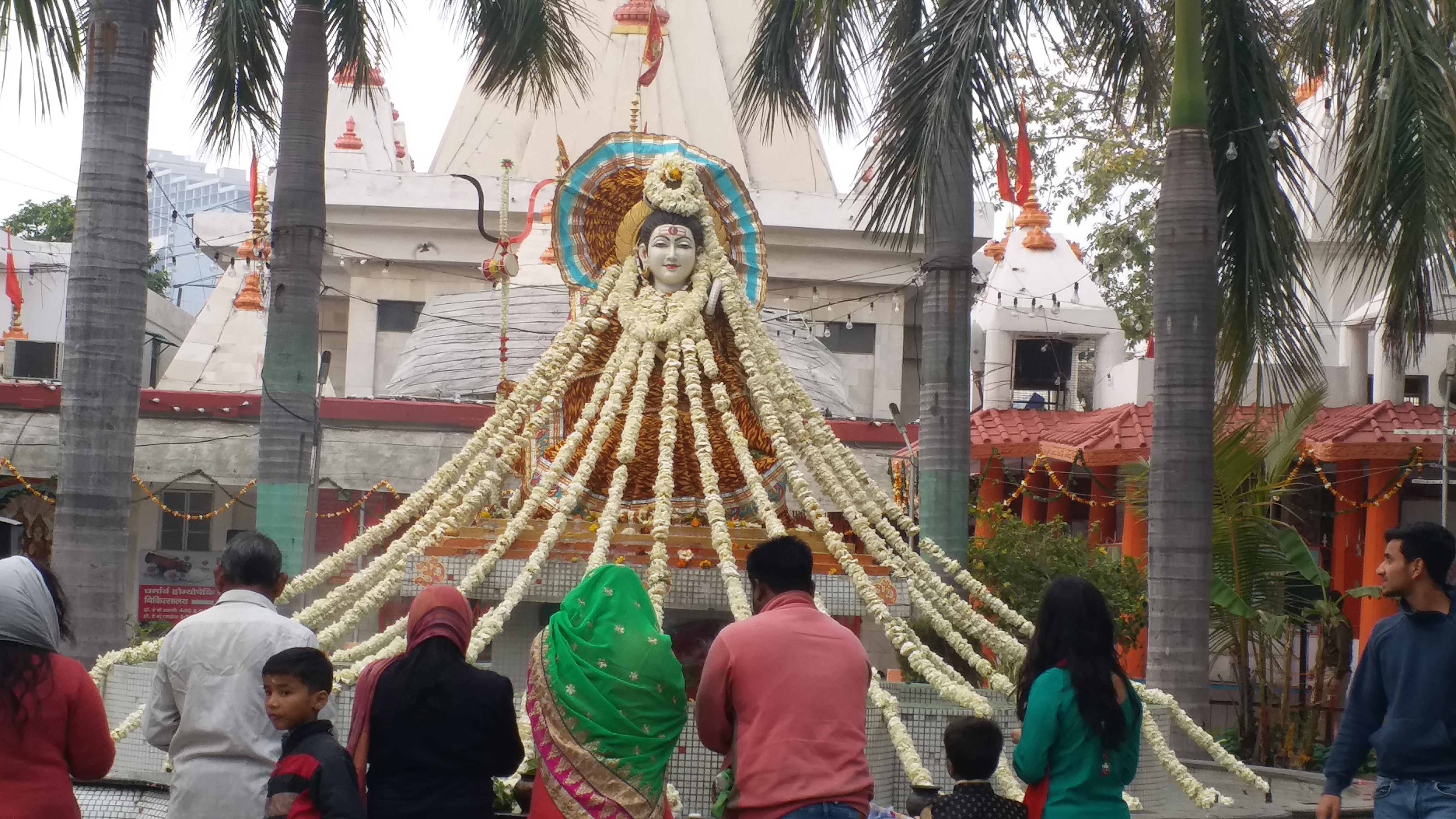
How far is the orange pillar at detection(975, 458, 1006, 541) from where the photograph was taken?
1947cm

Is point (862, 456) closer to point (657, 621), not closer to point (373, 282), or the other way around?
point (373, 282)

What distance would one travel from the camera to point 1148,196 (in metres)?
24.7

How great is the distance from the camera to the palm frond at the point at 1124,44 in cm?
1083

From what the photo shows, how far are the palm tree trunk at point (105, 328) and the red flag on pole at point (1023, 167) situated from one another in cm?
866

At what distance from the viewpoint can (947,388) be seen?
12.0 meters

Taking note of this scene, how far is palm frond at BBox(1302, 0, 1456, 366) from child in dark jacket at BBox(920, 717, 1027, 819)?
6.06 meters

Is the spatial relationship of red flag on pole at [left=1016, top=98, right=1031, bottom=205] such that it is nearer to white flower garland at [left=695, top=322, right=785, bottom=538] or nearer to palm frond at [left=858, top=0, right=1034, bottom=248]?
palm frond at [left=858, top=0, right=1034, bottom=248]

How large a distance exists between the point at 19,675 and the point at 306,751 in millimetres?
845

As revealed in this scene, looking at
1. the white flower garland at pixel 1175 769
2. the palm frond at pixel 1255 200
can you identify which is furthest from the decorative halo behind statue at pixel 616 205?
the white flower garland at pixel 1175 769

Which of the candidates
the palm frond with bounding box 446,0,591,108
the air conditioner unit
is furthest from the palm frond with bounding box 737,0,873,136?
the air conditioner unit

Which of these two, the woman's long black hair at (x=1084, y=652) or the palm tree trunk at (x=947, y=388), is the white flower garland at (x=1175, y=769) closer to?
the palm tree trunk at (x=947, y=388)

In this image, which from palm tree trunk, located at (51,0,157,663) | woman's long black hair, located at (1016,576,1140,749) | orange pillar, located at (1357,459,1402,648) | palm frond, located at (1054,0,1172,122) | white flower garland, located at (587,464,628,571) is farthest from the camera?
orange pillar, located at (1357,459,1402,648)

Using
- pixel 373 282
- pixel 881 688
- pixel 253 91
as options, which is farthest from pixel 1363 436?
pixel 373 282

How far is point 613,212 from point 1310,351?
479 centimetres
